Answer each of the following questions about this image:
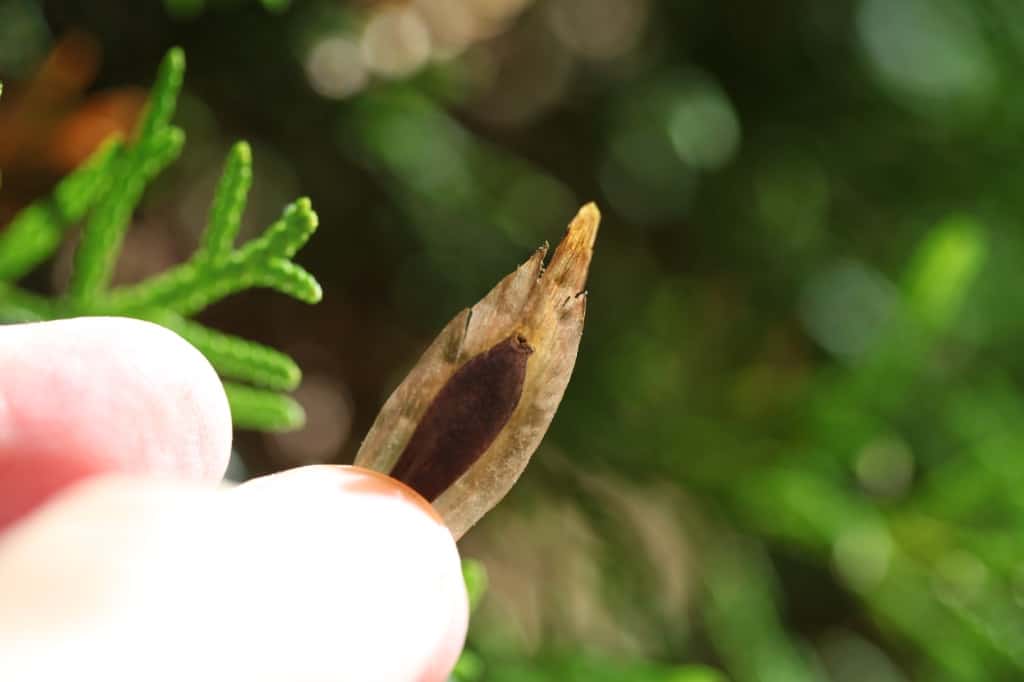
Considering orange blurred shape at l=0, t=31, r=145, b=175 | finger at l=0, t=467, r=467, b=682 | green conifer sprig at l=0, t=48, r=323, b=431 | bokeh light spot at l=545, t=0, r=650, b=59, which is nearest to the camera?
finger at l=0, t=467, r=467, b=682

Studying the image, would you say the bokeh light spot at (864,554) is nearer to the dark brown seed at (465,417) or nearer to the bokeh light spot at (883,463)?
the bokeh light spot at (883,463)

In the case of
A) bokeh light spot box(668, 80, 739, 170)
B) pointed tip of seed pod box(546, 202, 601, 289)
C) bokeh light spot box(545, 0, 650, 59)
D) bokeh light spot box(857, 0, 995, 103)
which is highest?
pointed tip of seed pod box(546, 202, 601, 289)

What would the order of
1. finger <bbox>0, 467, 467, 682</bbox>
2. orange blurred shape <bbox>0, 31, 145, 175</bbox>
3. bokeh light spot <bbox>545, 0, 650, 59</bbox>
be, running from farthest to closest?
bokeh light spot <bbox>545, 0, 650, 59</bbox>
orange blurred shape <bbox>0, 31, 145, 175</bbox>
finger <bbox>0, 467, 467, 682</bbox>

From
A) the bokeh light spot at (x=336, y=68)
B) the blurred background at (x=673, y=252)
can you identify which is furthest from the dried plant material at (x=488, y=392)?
the bokeh light spot at (x=336, y=68)

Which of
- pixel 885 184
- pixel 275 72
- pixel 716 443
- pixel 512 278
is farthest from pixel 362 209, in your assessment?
pixel 512 278

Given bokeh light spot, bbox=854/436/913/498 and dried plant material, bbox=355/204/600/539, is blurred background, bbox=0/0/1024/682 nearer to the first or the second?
bokeh light spot, bbox=854/436/913/498

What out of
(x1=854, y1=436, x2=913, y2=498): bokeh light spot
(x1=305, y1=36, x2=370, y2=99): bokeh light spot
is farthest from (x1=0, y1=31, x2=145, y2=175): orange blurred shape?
(x1=854, y1=436, x2=913, y2=498): bokeh light spot
